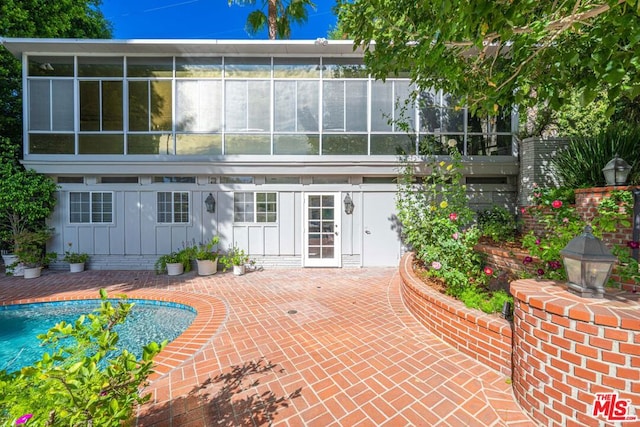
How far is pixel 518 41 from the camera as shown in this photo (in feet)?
9.25

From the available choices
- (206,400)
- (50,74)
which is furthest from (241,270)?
(50,74)

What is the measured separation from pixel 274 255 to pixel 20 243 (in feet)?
21.5

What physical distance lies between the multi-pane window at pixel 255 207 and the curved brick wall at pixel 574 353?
6307 mm

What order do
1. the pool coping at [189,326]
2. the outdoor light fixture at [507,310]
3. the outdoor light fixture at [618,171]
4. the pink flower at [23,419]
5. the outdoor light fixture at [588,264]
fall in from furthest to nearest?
the outdoor light fixture at [618,171]
the pool coping at [189,326]
the outdoor light fixture at [507,310]
the outdoor light fixture at [588,264]
the pink flower at [23,419]

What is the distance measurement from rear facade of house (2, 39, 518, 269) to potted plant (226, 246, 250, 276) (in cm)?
29

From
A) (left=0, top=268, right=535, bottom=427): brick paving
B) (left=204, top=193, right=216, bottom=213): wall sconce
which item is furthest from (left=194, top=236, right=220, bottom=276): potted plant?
(left=0, top=268, right=535, bottom=427): brick paving

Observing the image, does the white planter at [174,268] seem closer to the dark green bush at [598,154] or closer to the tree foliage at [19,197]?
the tree foliage at [19,197]

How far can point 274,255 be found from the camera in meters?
7.61

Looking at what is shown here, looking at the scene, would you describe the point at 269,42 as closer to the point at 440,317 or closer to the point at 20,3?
the point at 440,317

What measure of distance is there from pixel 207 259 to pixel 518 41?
7.29 m

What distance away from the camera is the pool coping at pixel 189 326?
300cm

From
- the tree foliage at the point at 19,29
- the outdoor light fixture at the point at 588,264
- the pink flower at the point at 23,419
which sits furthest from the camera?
the tree foliage at the point at 19,29

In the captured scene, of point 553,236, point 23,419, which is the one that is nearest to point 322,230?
point 553,236

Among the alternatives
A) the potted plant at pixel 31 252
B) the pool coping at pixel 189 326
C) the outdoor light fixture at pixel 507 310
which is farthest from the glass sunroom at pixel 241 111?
the outdoor light fixture at pixel 507 310
